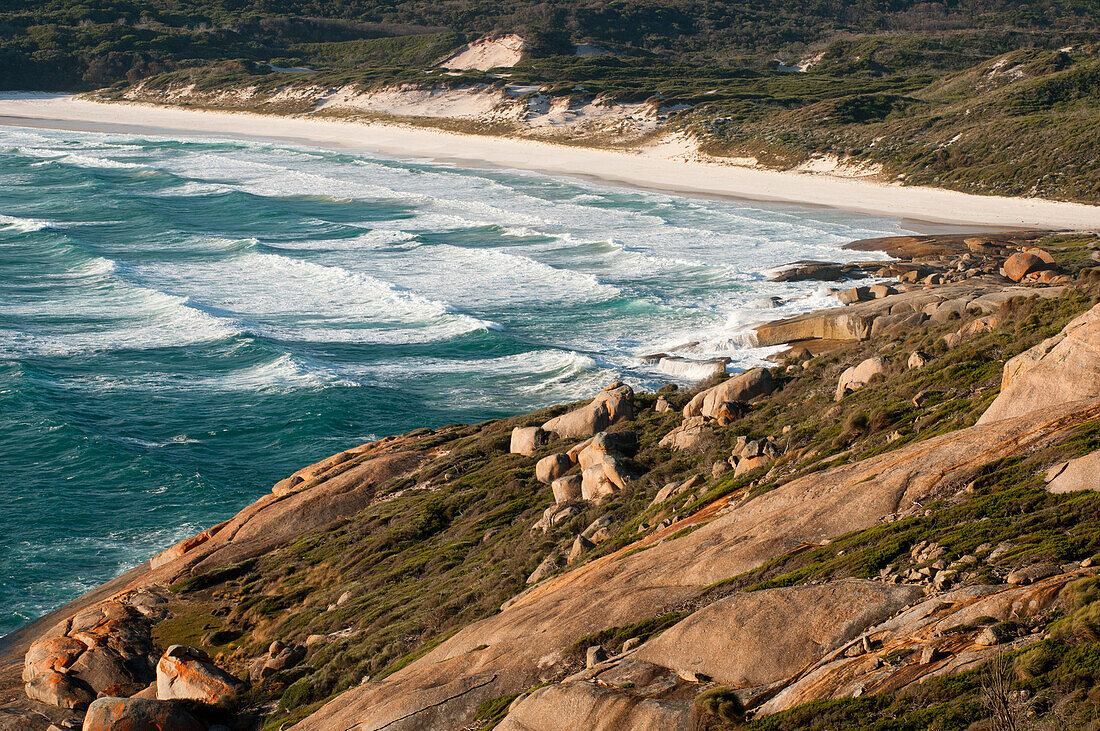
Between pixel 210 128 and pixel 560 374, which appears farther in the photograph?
pixel 210 128

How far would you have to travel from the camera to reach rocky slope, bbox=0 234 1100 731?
8.44 meters

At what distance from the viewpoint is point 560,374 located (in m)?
32.4

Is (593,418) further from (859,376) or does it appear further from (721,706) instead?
(721,706)

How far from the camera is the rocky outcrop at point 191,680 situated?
1395 centimetres

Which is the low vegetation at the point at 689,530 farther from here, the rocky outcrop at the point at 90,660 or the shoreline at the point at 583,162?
the shoreline at the point at 583,162

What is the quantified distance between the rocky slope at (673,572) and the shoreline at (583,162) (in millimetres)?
31896

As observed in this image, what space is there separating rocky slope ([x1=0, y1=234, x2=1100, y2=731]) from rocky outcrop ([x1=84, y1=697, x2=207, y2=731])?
4 centimetres

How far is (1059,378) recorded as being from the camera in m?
12.6

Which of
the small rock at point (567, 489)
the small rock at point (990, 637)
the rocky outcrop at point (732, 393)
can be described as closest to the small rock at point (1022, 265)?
the rocky outcrop at point (732, 393)

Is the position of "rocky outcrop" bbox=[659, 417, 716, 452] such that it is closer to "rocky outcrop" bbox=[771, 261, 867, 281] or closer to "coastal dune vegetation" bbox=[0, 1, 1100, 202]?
"rocky outcrop" bbox=[771, 261, 867, 281]

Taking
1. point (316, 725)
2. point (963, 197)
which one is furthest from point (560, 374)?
point (963, 197)

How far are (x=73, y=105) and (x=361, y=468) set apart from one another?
10873 cm

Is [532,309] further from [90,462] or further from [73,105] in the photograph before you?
[73,105]

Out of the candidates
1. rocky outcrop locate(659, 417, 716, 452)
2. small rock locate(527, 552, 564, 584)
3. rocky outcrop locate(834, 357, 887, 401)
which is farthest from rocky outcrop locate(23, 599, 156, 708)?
rocky outcrop locate(834, 357, 887, 401)
